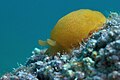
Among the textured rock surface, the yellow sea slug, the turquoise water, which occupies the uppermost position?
the turquoise water

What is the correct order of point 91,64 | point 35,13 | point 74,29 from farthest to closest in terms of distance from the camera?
point 35,13, point 74,29, point 91,64

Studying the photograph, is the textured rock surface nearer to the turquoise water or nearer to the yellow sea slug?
the yellow sea slug

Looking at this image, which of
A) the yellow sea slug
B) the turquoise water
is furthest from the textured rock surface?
the turquoise water

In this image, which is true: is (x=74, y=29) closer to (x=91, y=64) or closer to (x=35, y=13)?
(x=91, y=64)

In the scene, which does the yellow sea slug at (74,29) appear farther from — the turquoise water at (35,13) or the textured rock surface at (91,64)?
the turquoise water at (35,13)

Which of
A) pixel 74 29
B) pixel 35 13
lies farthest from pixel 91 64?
pixel 35 13

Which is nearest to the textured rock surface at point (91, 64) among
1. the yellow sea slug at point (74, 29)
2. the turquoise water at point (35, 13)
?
the yellow sea slug at point (74, 29)
